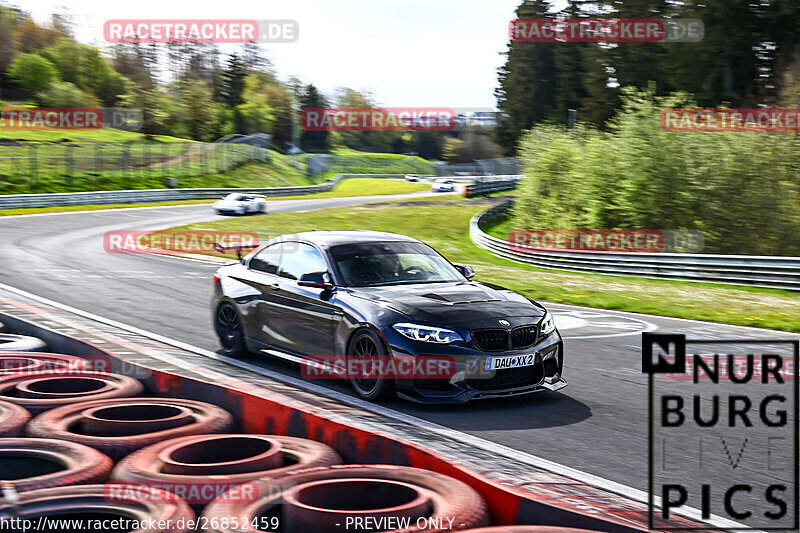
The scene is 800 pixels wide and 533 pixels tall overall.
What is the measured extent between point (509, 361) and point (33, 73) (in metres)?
94.3

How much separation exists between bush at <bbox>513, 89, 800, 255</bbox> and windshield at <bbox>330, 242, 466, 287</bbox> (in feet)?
63.6

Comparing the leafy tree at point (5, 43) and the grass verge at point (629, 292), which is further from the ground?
the leafy tree at point (5, 43)

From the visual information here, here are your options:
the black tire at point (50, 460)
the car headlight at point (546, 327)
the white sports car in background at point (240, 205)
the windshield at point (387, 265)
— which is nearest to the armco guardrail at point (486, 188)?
the white sports car in background at point (240, 205)

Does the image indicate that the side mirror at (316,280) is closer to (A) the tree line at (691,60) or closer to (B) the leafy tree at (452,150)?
(A) the tree line at (691,60)

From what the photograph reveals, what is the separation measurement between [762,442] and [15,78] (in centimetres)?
9909

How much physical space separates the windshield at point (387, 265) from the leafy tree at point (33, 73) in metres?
91.6

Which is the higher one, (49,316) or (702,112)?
(702,112)

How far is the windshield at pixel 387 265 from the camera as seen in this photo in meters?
8.49

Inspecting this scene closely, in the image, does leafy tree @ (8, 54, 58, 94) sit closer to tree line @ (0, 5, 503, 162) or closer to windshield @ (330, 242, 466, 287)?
tree line @ (0, 5, 503, 162)

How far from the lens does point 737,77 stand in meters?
46.3

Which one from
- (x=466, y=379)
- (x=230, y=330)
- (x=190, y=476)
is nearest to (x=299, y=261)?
(x=230, y=330)

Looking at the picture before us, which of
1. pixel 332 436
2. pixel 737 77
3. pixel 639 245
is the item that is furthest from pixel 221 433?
pixel 737 77

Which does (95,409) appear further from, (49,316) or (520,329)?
(49,316)

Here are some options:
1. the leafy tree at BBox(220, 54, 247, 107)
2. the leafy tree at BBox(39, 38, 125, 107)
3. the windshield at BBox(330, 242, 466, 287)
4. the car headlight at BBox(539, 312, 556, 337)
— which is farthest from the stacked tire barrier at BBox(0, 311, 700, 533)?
the leafy tree at BBox(220, 54, 247, 107)
